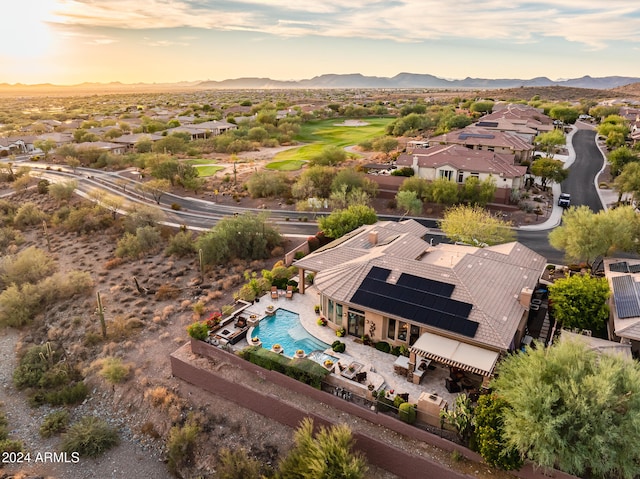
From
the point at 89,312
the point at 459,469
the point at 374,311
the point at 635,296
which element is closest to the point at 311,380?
the point at 374,311

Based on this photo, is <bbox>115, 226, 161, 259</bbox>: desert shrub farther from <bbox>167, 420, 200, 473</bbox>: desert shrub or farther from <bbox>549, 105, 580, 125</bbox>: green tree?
<bbox>549, 105, 580, 125</bbox>: green tree

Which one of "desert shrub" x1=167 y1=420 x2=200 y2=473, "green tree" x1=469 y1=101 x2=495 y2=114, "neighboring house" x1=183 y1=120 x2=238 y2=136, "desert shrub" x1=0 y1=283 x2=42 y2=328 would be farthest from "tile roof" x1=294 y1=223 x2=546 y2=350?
"green tree" x1=469 y1=101 x2=495 y2=114

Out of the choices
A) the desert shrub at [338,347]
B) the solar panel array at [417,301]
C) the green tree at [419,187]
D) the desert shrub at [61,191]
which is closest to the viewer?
the solar panel array at [417,301]

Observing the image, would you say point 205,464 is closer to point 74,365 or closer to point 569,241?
point 74,365

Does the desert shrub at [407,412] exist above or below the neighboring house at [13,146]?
below

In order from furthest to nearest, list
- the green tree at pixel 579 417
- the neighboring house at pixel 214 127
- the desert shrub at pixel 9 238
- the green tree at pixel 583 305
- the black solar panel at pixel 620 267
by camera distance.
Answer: the neighboring house at pixel 214 127, the desert shrub at pixel 9 238, the black solar panel at pixel 620 267, the green tree at pixel 583 305, the green tree at pixel 579 417

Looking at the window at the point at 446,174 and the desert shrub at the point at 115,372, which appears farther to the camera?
the window at the point at 446,174

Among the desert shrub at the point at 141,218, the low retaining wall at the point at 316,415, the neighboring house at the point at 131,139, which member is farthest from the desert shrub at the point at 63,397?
the neighboring house at the point at 131,139

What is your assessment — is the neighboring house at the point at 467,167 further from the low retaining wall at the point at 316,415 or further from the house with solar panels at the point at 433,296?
the low retaining wall at the point at 316,415
